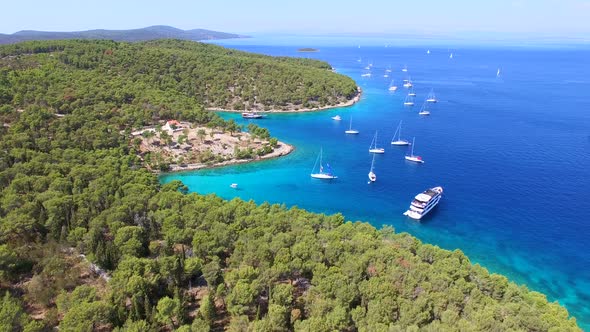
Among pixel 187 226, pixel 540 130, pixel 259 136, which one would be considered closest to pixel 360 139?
pixel 259 136

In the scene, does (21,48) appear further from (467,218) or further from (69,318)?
(467,218)

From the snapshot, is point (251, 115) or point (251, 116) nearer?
point (251, 116)

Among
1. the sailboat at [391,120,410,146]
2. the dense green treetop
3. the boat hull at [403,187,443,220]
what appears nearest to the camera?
the boat hull at [403,187,443,220]

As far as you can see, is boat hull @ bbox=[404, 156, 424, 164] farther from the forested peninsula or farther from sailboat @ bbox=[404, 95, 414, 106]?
sailboat @ bbox=[404, 95, 414, 106]

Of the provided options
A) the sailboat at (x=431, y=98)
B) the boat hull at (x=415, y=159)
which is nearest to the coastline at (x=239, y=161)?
the boat hull at (x=415, y=159)

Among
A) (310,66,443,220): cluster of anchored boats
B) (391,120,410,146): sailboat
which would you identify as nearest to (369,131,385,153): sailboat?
(310,66,443,220): cluster of anchored boats

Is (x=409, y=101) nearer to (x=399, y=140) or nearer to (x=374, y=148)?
(x=399, y=140)

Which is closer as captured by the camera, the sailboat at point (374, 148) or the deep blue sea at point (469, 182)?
the deep blue sea at point (469, 182)

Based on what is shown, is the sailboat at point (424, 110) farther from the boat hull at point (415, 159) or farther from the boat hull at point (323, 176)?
the boat hull at point (323, 176)

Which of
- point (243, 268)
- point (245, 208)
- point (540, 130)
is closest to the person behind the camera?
point (243, 268)

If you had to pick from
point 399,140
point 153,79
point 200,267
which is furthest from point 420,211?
point 153,79

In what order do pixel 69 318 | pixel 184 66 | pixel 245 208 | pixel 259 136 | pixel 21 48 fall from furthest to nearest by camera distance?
1. pixel 184 66
2. pixel 21 48
3. pixel 259 136
4. pixel 245 208
5. pixel 69 318
